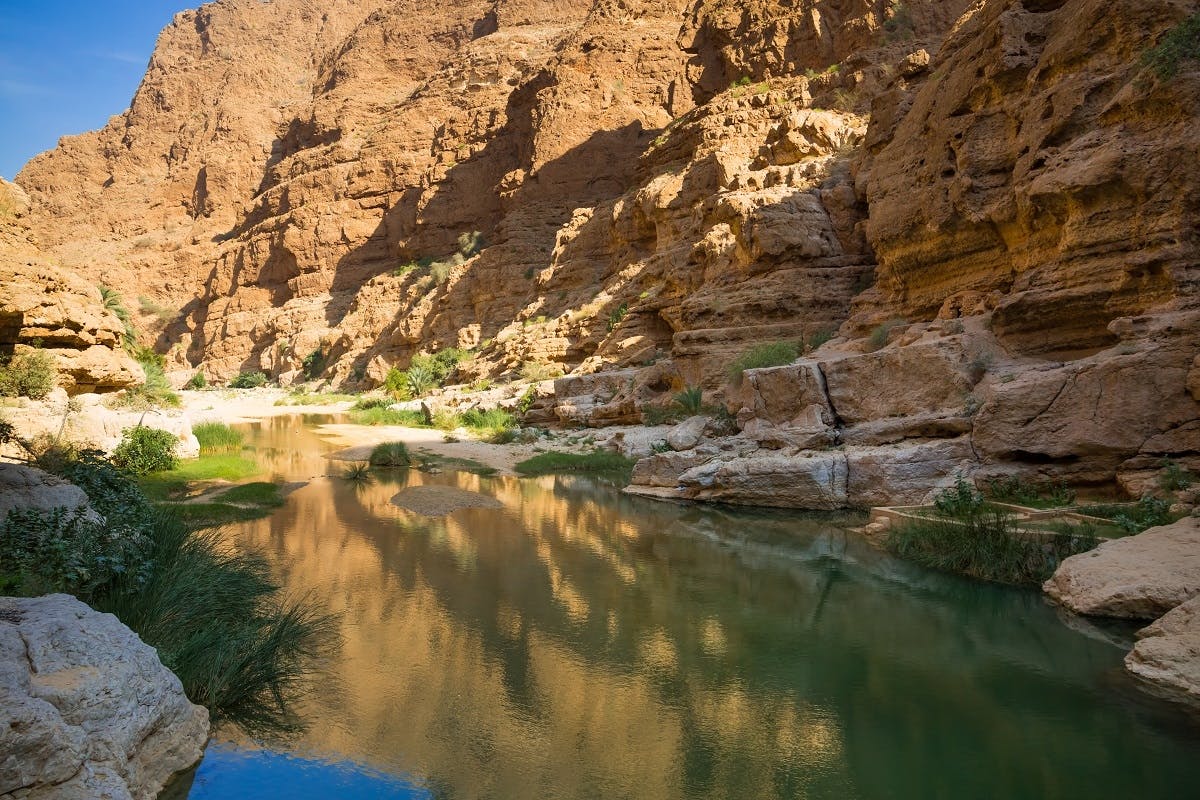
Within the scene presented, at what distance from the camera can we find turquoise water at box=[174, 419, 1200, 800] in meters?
4.68

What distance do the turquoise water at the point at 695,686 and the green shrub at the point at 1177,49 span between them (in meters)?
9.26

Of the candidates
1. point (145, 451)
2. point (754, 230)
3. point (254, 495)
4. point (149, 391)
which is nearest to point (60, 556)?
point (254, 495)

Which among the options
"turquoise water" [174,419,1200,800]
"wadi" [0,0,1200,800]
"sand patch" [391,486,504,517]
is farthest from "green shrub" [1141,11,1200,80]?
"sand patch" [391,486,504,517]

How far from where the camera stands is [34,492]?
6.66 meters

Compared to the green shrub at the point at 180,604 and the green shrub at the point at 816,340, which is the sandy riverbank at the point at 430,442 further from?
the green shrub at the point at 180,604

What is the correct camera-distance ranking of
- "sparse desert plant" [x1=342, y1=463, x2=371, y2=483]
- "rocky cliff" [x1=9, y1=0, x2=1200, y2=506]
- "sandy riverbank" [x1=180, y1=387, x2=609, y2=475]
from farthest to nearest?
"sandy riverbank" [x1=180, y1=387, x2=609, y2=475] < "sparse desert plant" [x1=342, y1=463, x2=371, y2=483] < "rocky cliff" [x1=9, y1=0, x2=1200, y2=506]

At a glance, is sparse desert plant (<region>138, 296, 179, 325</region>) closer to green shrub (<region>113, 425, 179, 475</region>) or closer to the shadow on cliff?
the shadow on cliff

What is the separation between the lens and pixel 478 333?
4316cm

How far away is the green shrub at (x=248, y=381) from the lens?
180 ft

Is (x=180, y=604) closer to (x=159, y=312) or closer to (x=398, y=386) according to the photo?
(x=398, y=386)

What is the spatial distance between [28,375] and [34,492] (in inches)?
461

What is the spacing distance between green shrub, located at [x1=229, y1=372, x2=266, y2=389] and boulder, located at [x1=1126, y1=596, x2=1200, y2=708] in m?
56.7

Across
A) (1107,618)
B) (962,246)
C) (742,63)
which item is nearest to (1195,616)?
(1107,618)

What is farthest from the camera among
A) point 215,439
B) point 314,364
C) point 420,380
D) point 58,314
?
point 314,364
